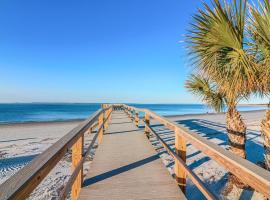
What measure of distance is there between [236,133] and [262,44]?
82.8 inches

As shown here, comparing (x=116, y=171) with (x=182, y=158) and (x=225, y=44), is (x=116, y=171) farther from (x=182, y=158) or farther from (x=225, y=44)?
(x=225, y=44)

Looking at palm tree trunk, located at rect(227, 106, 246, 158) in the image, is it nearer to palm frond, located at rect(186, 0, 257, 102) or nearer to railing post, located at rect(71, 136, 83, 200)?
palm frond, located at rect(186, 0, 257, 102)

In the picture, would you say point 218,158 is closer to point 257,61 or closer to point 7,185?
point 7,185

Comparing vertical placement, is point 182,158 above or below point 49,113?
above

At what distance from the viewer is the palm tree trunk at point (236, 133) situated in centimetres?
472

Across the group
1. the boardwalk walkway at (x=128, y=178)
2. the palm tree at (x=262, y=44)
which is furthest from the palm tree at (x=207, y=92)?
the boardwalk walkway at (x=128, y=178)

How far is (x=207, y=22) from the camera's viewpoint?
3.96 meters

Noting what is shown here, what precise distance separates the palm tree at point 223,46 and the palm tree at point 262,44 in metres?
0.15

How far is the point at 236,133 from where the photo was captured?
4730 millimetres

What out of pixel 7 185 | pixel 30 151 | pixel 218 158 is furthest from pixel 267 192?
pixel 30 151

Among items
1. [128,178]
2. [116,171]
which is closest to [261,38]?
[128,178]

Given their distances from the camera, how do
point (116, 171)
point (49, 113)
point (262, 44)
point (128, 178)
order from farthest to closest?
point (49, 113)
point (262, 44)
point (116, 171)
point (128, 178)

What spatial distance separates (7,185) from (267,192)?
1179 millimetres

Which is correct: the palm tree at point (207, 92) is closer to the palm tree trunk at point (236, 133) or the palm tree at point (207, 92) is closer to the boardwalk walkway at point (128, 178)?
the palm tree trunk at point (236, 133)
